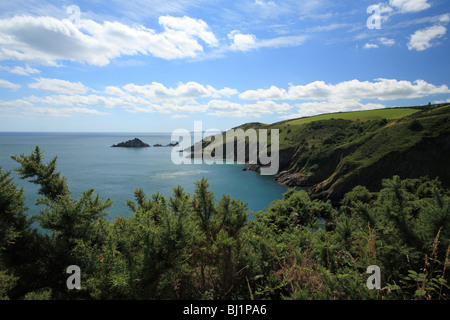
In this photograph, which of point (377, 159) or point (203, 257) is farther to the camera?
point (377, 159)

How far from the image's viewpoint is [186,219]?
4.62 metres

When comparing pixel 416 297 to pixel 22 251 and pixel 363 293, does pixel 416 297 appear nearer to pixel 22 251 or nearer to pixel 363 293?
pixel 363 293

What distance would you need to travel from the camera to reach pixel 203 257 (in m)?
5.09

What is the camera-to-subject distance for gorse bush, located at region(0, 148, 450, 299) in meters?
4.00

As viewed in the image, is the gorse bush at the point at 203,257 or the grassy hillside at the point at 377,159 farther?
the grassy hillside at the point at 377,159

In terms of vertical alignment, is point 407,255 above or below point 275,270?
above

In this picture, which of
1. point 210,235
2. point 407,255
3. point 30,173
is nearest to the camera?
point 407,255

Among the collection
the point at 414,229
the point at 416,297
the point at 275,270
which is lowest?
the point at 275,270

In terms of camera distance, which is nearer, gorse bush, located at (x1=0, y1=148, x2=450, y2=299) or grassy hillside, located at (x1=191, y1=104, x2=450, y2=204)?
gorse bush, located at (x1=0, y1=148, x2=450, y2=299)

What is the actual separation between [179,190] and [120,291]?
3725mm

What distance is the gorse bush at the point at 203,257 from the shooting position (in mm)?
3998

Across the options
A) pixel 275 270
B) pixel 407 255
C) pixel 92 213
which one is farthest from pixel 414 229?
pixel 92 213

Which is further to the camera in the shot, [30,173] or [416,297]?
[30,173]

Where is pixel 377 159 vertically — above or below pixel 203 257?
above
